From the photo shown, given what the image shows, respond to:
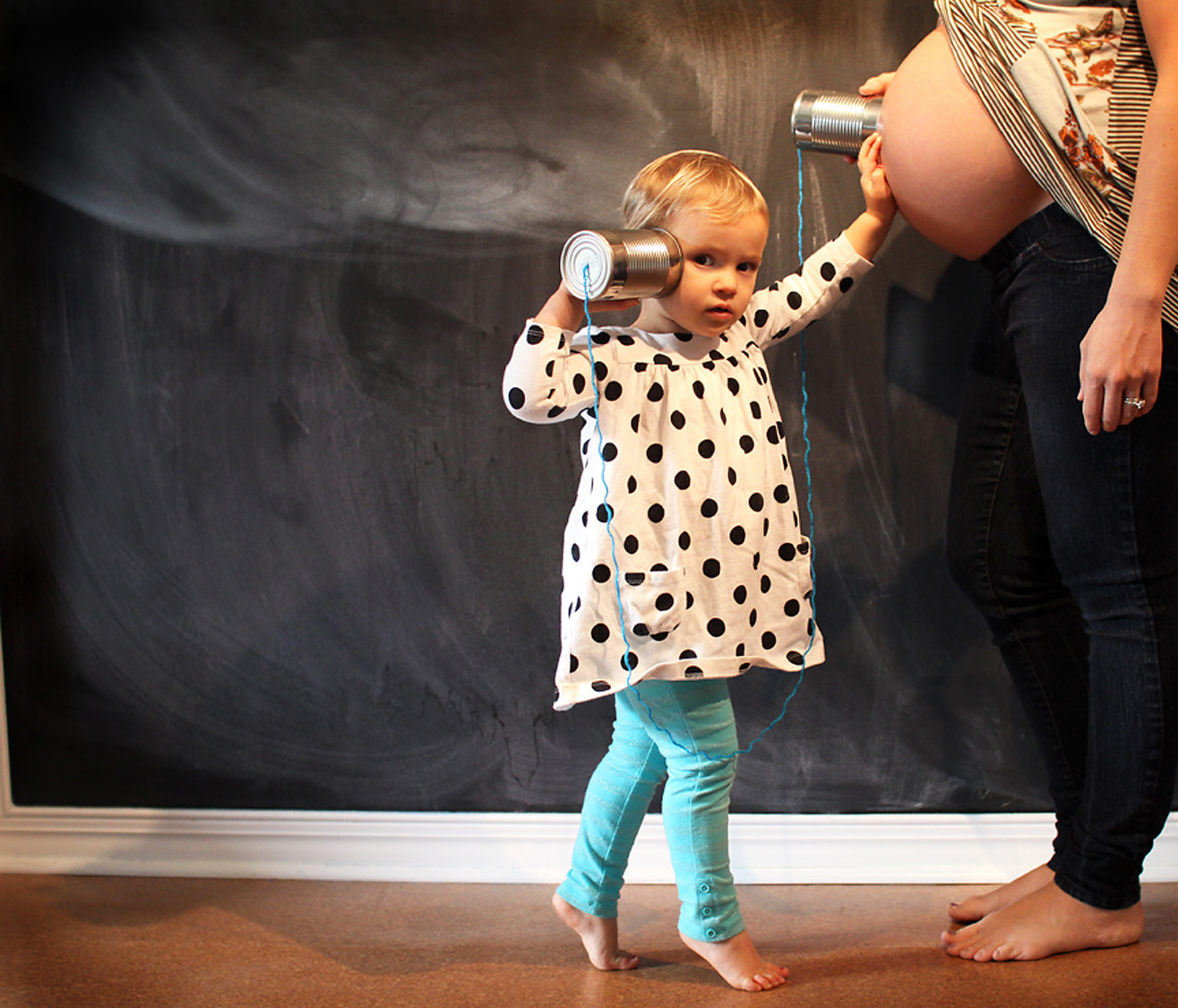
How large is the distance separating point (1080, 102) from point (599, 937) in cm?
112

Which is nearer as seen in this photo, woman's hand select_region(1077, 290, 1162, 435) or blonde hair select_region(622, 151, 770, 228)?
woman's hand select_region(1077, 290, 1162, 435)

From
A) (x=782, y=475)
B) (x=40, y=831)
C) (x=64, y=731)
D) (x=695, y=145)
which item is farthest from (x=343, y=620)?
(x=695, y=145)

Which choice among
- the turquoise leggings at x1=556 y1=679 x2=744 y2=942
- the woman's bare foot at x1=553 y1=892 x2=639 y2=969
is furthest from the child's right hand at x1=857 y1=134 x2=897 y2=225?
the woman's bare foot at x1=553 y1=892 x2=639 y2=969

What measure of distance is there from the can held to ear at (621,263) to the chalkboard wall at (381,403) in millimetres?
406

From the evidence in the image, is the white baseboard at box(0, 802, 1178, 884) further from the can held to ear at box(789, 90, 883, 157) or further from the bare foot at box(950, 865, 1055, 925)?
the can held to ear at box(789, 90, 883, 157)

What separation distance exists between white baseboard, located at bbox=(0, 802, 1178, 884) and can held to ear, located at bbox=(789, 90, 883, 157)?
989 mm

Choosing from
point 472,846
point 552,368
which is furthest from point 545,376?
point 472,846

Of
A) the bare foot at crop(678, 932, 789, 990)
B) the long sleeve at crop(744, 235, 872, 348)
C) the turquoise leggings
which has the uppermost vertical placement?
the long sleeve at crop(744, 235, 872, 348)

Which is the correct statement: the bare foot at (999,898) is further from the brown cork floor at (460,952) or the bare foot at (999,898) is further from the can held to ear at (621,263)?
the can held to ear at (621,263)

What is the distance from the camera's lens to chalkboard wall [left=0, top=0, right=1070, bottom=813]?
154cm

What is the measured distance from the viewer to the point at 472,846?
164cm

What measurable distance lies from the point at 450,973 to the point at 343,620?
564 mm

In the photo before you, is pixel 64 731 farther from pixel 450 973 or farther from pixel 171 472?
pixel 450 973

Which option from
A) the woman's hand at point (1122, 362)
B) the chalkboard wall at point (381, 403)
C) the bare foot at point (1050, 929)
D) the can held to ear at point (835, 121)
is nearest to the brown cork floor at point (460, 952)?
the bare foot at point (1050, 929)
